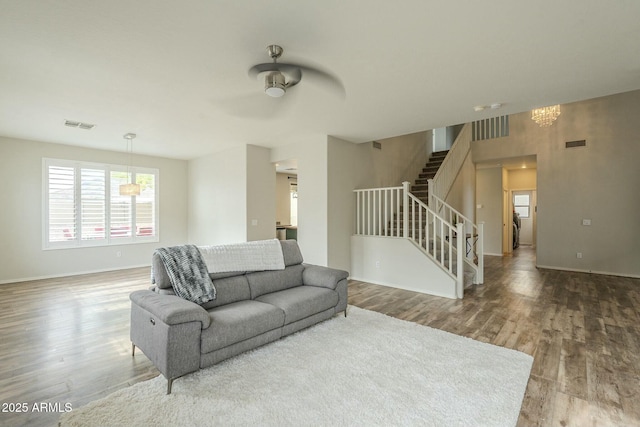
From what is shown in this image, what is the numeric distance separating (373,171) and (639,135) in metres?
5.28

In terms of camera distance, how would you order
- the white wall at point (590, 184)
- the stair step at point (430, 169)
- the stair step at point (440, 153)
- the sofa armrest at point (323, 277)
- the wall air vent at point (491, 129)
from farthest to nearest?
1. the stair step at point (440, 153)
2. the stair step at point (430, 169)
3. the wall air vent at point (491, 129)
4. the white wall at point (590, 184)
5. the sofa armrest at point (323, 277)

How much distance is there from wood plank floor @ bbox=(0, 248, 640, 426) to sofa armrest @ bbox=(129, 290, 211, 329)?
2.02ft

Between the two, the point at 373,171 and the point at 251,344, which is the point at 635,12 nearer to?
the point at 251,344

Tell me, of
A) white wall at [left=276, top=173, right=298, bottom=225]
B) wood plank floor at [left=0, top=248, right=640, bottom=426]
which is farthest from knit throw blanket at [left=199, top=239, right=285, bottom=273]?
white wall at [left=276, top=173, right=298, bottom=225]

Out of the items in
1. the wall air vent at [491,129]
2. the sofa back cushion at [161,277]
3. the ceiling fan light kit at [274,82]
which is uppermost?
the wall air vent at [491,129]

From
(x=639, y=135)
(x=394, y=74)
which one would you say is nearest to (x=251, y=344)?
(x=394, y=74)

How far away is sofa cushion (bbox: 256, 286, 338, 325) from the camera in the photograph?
3.01m

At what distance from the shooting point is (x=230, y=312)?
8.85ft

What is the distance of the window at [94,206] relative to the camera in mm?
6098

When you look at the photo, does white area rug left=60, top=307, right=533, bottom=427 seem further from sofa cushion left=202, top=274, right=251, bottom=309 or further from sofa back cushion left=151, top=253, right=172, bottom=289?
sofa back cushion left=151, top=253, right=172, bottom=289

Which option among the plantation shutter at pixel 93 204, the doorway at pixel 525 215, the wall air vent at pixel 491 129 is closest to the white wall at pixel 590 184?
the wall air vent at pixel 491 129

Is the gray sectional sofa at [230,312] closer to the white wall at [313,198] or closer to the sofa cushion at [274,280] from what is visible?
the sofa cushion at [274,280]

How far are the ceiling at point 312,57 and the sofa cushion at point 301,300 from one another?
2.34 metres

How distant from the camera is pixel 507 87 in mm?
3346
